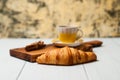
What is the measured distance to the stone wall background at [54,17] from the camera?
155 cm

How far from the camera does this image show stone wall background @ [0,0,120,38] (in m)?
1.55

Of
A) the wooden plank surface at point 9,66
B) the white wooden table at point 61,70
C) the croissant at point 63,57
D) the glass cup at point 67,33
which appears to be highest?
the glass cup at point 67,33

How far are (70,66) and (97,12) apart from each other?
2.44ft

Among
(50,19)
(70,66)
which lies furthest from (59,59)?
(50,19)

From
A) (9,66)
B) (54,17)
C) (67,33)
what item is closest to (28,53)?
(9,66)

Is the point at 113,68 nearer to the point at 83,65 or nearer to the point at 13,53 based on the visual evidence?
the point at 83,65

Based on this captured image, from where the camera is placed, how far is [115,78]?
2.38 ft

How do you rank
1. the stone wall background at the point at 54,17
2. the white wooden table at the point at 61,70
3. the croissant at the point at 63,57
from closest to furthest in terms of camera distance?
the white wooden table at the point at 61,70 < the croissant at the point at 63,57 < the stone wall background at the point at 54,17

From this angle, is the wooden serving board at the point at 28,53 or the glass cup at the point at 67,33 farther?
the glass cup at the point at 67,33

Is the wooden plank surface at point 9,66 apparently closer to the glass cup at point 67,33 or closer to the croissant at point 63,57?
the croissant at point 63,57

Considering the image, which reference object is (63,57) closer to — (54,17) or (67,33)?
(67,33)

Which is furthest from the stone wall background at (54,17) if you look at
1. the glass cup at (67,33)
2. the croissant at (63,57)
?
the croissant at (63,57)

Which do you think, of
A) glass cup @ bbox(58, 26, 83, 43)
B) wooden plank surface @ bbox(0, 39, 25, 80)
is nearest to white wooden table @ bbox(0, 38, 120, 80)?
wooden plank surface @ bbox(0, 39, 25, 80)

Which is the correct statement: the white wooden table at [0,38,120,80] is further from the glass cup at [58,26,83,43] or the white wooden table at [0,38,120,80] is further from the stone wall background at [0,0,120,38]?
the stone wall background at [0,0,120,38]
